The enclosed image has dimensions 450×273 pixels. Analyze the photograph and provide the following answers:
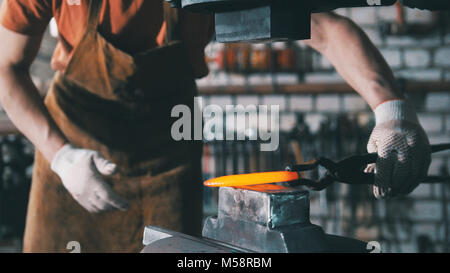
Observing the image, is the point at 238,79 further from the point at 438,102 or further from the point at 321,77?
the point at 438,102

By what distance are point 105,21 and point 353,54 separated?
0.72m

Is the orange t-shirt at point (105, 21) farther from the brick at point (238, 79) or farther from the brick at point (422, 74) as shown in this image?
the brick at point (422, 74)

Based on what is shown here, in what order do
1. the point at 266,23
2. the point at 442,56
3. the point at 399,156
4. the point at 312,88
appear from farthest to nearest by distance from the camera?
the point at 442,56 < the point at 312,88 < the point at 399,156 < the point at 266,23

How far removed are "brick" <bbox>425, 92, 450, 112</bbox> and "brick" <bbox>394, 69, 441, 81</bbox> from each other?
3.4 inches

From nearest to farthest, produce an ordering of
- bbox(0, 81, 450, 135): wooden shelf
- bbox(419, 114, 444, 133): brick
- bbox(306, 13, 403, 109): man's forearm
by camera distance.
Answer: bbox(306, 13, 403, 109): man's forearm → bbox(0, 81, 450, 135): wooden shelf → bbox(419, 114, 444, 133): brick

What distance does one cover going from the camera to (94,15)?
1623 millimetres

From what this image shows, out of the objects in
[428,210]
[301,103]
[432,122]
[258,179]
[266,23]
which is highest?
[266,23]

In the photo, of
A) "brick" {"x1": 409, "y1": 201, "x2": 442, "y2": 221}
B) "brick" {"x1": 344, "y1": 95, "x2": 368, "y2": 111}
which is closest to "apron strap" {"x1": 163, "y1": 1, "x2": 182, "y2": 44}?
"brick" {"x1": 344, "y1": 95, "x2": 368, "y2": 111}

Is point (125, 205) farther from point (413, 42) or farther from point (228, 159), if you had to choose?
point (413, 42)

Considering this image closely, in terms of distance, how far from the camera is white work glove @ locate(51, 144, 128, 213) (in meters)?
1.59

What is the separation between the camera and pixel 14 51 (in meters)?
1.61

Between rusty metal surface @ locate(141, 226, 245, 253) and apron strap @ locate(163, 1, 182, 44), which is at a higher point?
apron strap @ locate(163, 1, 182, 44)

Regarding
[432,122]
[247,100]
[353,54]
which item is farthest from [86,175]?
[432,122]

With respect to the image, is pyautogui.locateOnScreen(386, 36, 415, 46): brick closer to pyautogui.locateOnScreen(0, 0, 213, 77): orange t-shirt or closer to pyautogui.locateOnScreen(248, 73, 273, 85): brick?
pyautogui.locateOnScreen(248, 73, 273, 85): brick
